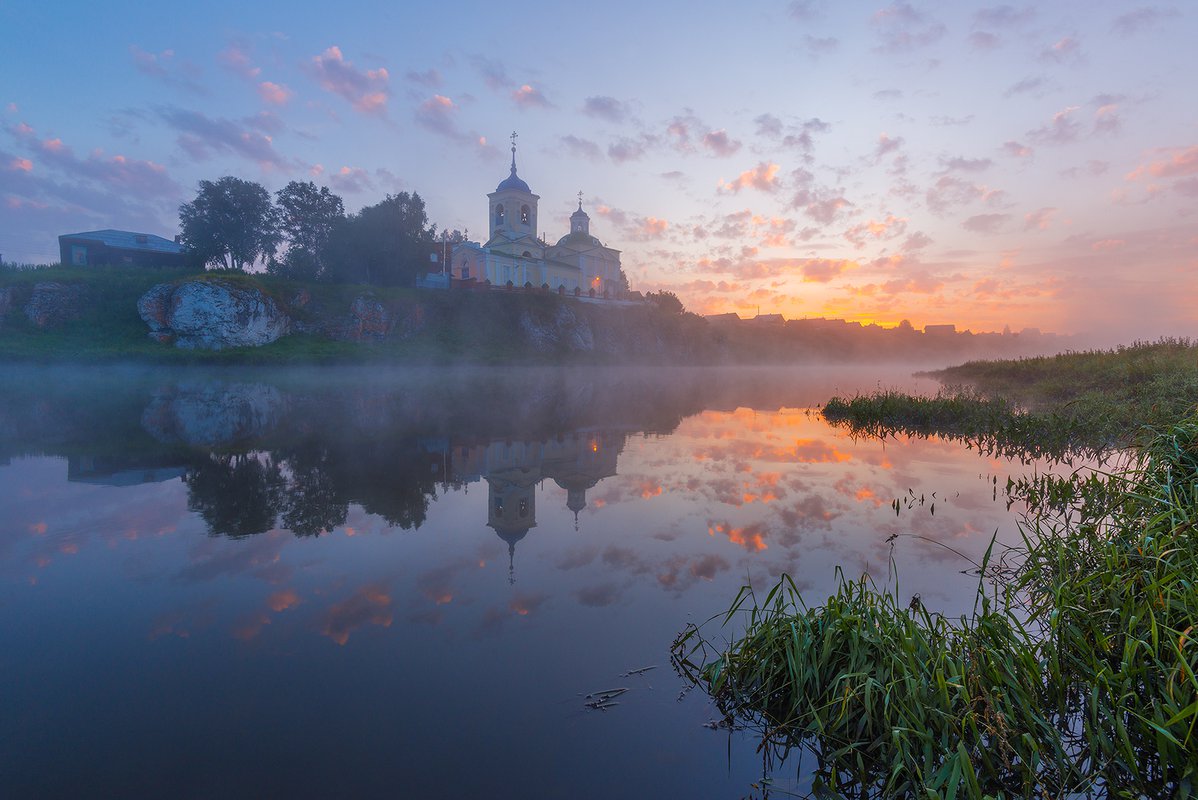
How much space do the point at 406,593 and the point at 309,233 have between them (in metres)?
71.8

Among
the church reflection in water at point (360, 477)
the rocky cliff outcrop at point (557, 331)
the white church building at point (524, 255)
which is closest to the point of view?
the church reflection in water at point (360, 477)

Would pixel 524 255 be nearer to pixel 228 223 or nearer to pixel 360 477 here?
pixel 228 223

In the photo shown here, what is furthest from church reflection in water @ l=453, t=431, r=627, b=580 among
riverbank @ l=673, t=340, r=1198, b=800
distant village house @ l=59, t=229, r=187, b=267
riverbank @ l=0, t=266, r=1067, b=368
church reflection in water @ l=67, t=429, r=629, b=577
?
distant village house @ l=59, t=229, r=187, b=267

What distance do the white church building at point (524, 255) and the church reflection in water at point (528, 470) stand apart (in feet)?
190

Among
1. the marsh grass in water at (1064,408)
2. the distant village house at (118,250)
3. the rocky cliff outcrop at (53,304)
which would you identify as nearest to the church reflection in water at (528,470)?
the marsh grass in water at (1064,408)

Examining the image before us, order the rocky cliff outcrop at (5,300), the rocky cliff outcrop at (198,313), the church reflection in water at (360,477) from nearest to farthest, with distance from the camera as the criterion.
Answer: the church reflection in water at (360,477)
the rocky cliff outcrop at (5,300)
the rocky cliff outcrop at (198,313)

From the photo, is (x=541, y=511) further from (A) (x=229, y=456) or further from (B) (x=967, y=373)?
(B) (x=967, y=373)

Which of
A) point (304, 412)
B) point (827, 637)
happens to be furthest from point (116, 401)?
point (827, 637)

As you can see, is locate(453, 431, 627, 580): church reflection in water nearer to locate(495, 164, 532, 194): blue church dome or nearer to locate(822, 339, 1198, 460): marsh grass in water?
locate(822, 339, 1198, 460): marsh grass in water

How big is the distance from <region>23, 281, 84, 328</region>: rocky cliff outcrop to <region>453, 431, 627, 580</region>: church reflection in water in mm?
52219

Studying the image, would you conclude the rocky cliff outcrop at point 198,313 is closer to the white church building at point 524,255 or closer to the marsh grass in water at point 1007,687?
the white church building at point 524,255

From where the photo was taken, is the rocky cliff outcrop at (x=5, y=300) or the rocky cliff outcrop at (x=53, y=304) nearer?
the rocky cliff outcrop at (x=5, y=300)

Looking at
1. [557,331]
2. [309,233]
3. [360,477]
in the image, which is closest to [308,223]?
[309,233]

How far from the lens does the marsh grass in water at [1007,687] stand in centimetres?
314
